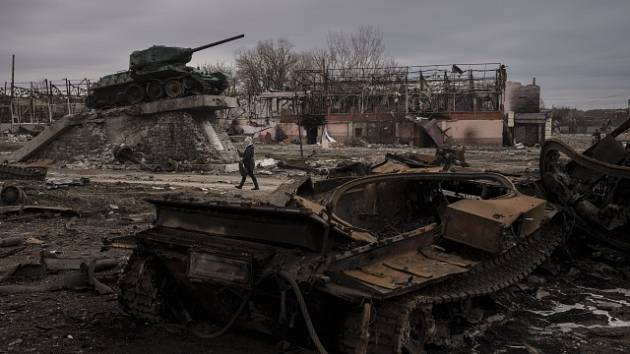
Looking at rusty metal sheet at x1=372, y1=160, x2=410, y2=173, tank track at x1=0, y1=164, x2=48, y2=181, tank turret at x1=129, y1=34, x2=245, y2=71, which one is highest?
tank turret at x1=129, y1=34, x2=245, y2=71

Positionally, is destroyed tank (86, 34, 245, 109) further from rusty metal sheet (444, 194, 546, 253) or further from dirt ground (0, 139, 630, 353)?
rusty metal sheet (444, 194, 546, 253)

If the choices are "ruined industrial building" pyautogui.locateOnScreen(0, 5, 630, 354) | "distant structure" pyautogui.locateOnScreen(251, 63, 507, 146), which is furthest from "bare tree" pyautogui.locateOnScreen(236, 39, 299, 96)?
"ruined industrial building" pyautogui.locateOnScreen(0, 5, 630, 354)

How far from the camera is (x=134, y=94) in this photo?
23.4 m

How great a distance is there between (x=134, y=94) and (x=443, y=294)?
20.6 metres

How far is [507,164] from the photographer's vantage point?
72.9ft

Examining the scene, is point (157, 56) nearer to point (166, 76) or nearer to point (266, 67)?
point (166, 76)

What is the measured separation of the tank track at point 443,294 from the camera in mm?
4102

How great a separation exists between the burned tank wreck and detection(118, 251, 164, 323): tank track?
5.07m

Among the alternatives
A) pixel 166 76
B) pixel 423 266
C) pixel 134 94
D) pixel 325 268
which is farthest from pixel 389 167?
pixel 134 94

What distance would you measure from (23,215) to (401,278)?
902 cm

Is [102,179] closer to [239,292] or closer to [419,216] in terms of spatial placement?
[419,216]

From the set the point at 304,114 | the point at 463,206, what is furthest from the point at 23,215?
the point at 304,114

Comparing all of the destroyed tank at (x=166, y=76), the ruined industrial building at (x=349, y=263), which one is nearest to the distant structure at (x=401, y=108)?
the destroyed tank at (x=166, y=76)

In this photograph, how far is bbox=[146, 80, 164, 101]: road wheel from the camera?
22719mm
